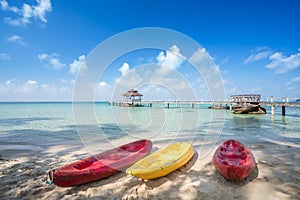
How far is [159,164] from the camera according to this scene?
3.89 metres

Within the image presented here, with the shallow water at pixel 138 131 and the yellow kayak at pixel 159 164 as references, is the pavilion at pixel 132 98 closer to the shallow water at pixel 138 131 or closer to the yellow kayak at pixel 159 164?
the shallow water at pixel 138 131

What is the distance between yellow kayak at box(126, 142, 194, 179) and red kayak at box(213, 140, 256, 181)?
901 mm

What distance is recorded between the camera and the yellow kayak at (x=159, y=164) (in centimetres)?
343

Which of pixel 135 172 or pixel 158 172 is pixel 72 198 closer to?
pixel 135 172

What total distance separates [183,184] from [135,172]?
1.19 metres

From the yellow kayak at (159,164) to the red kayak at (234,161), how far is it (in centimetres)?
90

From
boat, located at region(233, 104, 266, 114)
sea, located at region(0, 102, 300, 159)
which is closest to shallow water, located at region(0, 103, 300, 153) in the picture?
sea, located at region(0, 102, 300, 159)

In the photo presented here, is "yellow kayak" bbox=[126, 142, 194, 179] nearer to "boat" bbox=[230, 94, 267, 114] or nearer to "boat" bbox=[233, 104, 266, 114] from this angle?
"boat" bbox=[233, 104, 266, 114]

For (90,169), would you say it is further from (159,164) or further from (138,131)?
(138,131)

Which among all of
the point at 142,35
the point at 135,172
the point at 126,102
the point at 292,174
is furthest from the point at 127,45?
the point at 126,102

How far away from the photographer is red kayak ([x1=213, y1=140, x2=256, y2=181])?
11.3 ft

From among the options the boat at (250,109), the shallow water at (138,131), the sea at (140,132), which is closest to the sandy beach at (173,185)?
the sea at (140,132)

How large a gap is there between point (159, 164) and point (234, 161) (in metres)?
2.05

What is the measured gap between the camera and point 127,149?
5539mm
